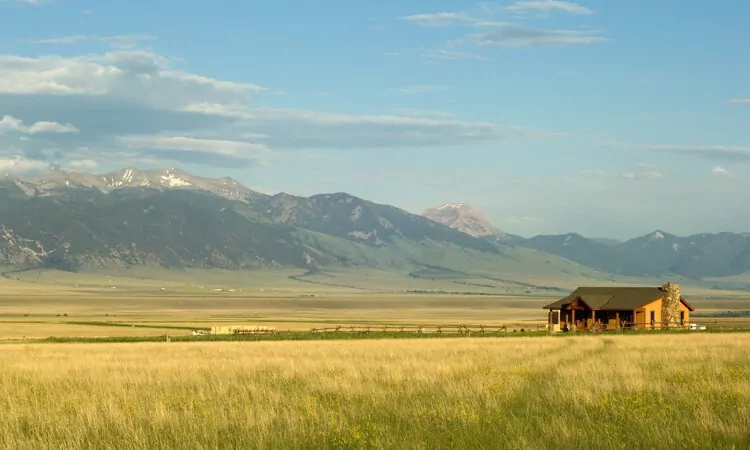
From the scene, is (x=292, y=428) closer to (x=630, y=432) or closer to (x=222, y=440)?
(x=222, y=440)

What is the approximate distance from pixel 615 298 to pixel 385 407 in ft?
250

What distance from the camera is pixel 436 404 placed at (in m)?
19.5

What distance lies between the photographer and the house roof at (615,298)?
9012 cm

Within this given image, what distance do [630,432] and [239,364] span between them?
1958 centimetres

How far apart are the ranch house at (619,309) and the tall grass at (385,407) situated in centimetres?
6080

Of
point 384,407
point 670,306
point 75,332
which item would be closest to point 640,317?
point 670,306

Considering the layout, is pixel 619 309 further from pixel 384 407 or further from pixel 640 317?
pixel 384 407

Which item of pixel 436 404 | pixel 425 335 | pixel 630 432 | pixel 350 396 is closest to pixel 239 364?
pixel 350 396

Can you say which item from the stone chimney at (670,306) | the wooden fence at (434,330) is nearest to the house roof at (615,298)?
the stone chimney at (670,306)

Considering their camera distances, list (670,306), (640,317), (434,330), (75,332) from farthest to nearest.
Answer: (75,332)
(670,306)
(640,317)
(434,330)

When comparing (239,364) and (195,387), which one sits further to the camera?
(239,364)

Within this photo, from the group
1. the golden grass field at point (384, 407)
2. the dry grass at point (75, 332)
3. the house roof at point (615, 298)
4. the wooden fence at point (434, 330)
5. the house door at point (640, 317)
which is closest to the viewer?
the golden grass field at point (384, 407)

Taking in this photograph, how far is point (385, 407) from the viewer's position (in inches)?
758

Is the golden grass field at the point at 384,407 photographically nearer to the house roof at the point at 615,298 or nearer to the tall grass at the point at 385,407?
the tall grass at the point at 385,407
